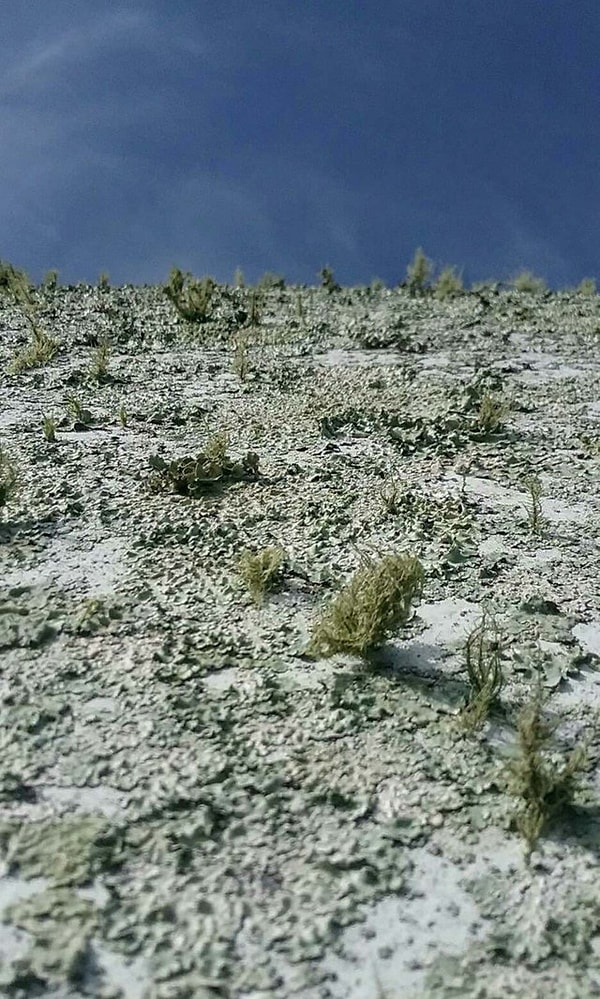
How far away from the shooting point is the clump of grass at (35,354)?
6098mm

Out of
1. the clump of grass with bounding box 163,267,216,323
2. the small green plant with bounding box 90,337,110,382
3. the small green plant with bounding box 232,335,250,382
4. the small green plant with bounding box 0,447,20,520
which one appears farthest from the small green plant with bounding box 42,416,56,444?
the clump of grass with bounding box 163,267,216,323

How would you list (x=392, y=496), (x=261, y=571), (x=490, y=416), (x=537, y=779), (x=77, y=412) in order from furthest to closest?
(x=490, y=416), (x=77, y=412), (x=392, y=496), (x=261, y=571), (x=537, y=779)

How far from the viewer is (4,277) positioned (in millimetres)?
9633

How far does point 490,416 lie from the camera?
17.2ft

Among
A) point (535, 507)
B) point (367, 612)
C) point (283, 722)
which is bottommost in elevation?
point (283, 722)

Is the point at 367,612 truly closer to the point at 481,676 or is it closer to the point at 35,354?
the point at 481,676

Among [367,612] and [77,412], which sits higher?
[77,412]

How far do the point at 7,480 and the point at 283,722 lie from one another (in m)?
2.03

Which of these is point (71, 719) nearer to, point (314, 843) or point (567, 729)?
point (314, 843)

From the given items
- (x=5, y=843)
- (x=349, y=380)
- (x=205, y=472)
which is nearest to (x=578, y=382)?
(x=349, y=380)

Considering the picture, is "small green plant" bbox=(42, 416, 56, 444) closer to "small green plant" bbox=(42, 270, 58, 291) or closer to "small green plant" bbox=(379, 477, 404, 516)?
"small green plant" bbox=(379, 477, 404, 516)

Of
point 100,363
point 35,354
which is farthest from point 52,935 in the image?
point 35,354

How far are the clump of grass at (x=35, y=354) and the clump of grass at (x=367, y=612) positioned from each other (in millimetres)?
3845

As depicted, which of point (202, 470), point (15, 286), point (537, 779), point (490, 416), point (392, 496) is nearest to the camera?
point (537, 779)
